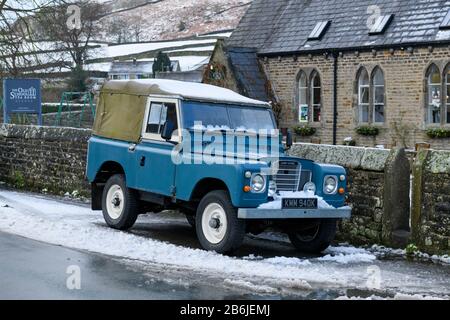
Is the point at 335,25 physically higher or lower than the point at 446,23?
higher

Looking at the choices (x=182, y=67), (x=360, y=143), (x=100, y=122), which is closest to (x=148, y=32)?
(x=182, y=67)

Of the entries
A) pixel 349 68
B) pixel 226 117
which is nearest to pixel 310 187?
pixel 226 117

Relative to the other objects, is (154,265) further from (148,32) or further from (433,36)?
(148,32)

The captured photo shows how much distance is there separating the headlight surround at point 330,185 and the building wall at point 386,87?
14.8 meters

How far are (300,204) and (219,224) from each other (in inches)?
44.0

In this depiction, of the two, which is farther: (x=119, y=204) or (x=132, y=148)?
(x=119, y=204)

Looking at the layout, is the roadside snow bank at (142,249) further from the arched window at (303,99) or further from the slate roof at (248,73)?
the arched window at (303,99)

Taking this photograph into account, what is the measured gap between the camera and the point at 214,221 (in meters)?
10.5

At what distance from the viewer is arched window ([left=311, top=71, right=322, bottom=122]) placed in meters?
28.8

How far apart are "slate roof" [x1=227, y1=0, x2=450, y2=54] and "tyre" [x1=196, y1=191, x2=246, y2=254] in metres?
15.6

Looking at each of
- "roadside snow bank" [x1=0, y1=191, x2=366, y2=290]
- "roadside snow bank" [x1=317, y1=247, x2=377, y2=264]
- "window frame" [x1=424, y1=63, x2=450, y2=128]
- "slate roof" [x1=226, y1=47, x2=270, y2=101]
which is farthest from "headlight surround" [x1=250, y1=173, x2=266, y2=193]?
"slate roof" [x1=226, y1=47, x2=270, y2=101]

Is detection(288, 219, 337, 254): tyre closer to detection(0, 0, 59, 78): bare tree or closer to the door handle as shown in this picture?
the door handle

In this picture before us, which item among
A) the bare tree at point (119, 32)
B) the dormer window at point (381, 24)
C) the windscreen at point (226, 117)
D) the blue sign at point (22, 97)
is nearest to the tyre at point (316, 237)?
the windscreen at point (226, 117)

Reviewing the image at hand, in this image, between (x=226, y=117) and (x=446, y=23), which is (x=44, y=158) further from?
(x=446, y=23)
